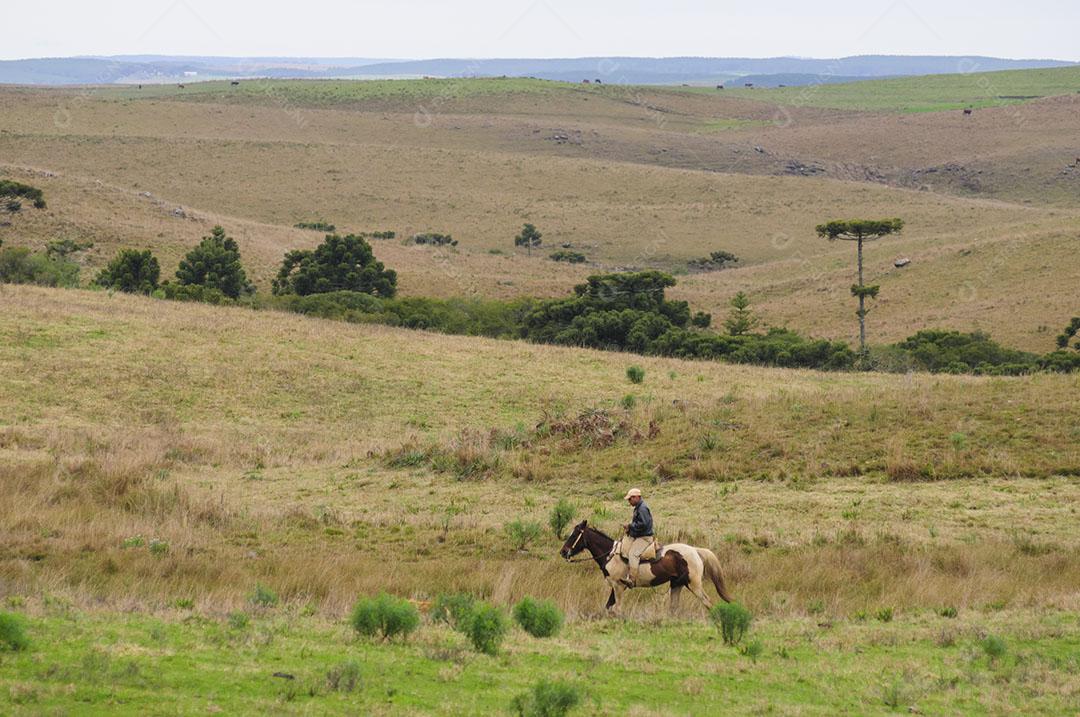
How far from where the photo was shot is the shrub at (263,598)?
13375 mm

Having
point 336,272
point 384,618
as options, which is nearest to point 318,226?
point 336,272

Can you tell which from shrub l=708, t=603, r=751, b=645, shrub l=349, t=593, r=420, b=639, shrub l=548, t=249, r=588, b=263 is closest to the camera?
shrub l=349, t=593, r=420, b=639

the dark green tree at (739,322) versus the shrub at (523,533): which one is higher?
the dark green tree at (739,322)

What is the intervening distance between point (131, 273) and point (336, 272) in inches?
463

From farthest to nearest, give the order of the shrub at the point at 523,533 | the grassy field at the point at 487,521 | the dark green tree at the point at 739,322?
the dark green tree at the point at 739,322 < the shrub at the point at 523,533 < the grassy field at the point at 487,521

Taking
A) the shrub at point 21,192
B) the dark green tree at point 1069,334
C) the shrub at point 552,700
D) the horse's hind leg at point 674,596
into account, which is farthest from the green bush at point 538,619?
the shrub at point 21,192

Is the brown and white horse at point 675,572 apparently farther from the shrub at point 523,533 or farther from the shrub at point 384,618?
the shrub at point 523,533

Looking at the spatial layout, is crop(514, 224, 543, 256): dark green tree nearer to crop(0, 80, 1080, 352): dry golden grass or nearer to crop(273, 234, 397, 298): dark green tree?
crop(0, 80, 1080, 352): dry golden grass

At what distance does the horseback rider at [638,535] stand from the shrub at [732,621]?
2023 millimetres

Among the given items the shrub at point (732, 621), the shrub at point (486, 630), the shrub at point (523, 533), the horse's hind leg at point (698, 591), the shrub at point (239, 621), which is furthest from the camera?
the shrub at point (523, 533)

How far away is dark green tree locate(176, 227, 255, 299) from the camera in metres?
63.0

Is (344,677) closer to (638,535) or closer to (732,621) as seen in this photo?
(732,621)

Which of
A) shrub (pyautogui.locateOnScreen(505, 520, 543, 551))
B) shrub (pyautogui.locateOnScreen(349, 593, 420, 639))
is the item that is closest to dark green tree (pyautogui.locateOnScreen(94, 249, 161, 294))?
shrub (pyautogui.locateOnScreen(505, 520, 543, 551))

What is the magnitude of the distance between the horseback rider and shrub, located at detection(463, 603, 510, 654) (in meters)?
3.15
